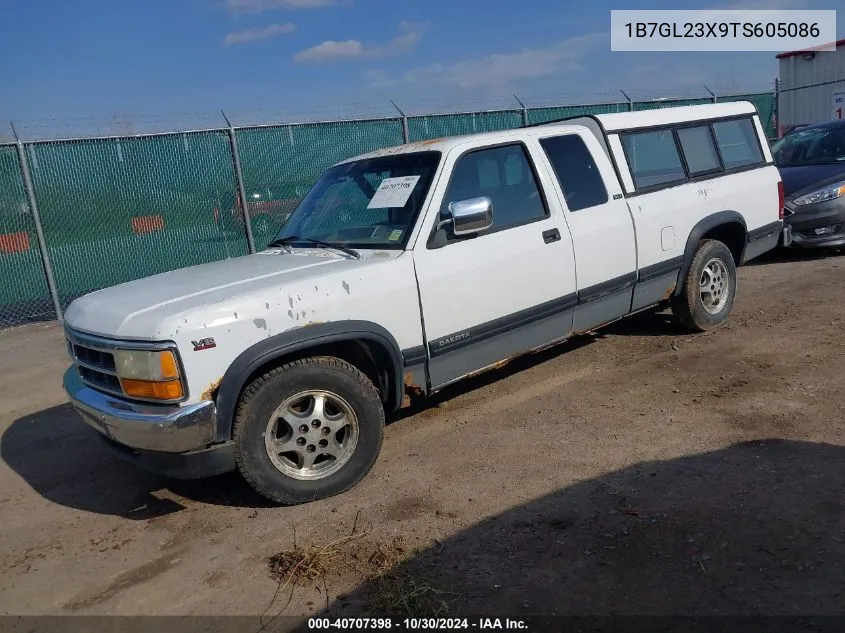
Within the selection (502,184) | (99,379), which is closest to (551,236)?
(502,184)

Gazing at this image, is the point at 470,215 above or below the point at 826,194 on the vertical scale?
above

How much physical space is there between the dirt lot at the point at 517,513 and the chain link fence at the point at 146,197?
4.41 metres

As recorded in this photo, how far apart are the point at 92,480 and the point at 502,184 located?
3.35m

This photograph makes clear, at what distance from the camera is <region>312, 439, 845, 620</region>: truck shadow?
2793 mm

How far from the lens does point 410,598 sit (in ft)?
9.57

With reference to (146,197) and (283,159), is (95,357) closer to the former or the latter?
(146,197)

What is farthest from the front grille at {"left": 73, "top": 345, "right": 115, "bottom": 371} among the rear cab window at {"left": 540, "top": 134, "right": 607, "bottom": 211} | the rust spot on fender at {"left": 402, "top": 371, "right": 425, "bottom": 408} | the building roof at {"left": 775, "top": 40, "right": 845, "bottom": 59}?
the building roof at {"left": 775, "top": 40, "right": 845, "bottom": 59}

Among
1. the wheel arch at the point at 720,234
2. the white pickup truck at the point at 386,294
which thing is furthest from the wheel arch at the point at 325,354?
the wheel arch at the point at 720,234

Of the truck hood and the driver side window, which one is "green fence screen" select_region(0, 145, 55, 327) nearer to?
the truck hood

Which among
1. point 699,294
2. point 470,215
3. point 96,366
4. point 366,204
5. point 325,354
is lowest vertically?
point 699,294

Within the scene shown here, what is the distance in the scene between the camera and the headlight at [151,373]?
133 inches

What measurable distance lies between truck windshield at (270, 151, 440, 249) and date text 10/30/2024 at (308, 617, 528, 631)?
216 centimetres

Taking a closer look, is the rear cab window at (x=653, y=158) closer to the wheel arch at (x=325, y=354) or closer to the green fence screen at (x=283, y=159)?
the wheel arch at (x=325, y=354)

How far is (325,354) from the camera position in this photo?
13.1 ft
